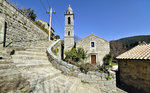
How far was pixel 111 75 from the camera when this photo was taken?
4070 millimetres

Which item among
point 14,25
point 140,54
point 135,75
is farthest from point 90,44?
point 14,25

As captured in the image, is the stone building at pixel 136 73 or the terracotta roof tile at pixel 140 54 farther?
the terracotta roof tile at pixel 140 54

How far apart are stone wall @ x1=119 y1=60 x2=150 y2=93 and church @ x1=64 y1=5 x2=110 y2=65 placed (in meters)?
6.50

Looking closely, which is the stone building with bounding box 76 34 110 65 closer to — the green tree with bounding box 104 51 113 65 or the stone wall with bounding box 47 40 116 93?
the green tree with bounding box 104 51 113 65

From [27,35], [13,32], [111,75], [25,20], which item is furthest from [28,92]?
[25,20]

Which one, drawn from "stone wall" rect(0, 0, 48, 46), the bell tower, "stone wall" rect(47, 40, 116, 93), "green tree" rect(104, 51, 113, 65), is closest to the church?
the bell tower

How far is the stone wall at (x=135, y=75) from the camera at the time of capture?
15.6 ft

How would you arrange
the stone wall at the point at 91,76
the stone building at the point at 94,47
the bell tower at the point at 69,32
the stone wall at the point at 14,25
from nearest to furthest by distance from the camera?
the stone wall at the point at 91,76 < the stone wall at the point at 14,25 < the stone building at the point at 94,47 < the bell tower at the point at 69,32

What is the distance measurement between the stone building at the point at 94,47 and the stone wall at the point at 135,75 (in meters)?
6.45

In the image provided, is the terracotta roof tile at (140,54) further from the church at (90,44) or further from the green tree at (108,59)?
the church at (90,44)

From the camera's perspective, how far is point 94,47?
1368 cm

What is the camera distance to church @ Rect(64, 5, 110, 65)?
13307 mm

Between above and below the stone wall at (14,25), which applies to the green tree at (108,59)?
below

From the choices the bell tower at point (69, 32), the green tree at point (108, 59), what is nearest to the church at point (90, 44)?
the bell tower at point (69, 32)
